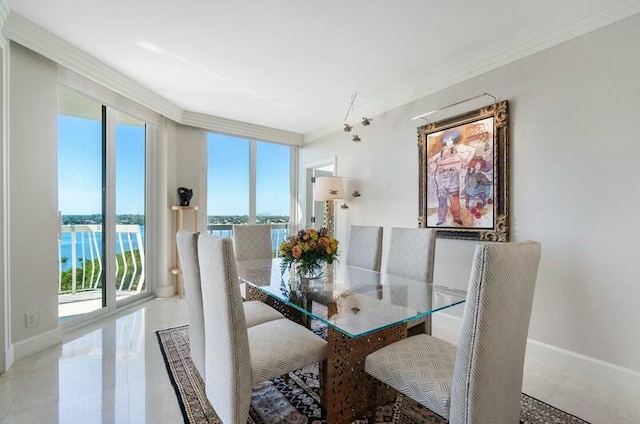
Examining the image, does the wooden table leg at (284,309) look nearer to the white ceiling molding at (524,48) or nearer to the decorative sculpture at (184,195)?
the decorative sculpture at (184,195)

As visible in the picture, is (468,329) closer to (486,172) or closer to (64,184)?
(486,172)

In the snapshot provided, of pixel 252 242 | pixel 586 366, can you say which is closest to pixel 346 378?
pixel 586 366

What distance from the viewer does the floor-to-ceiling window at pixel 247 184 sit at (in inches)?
189

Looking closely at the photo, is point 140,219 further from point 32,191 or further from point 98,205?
point 32,191

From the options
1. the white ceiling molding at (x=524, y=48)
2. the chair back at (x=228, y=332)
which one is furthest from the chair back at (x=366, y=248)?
the chair back at (x=228, y=332)

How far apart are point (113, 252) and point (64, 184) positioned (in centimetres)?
91

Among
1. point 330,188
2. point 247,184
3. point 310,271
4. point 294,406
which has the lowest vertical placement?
point 294,406

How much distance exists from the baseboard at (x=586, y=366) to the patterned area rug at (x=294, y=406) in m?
0.61

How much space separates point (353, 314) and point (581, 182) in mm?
1973

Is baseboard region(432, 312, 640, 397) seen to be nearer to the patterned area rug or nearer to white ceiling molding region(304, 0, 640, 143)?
the patterned area rug

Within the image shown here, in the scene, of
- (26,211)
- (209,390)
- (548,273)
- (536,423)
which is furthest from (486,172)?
(26,211)

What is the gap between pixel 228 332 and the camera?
132 cm

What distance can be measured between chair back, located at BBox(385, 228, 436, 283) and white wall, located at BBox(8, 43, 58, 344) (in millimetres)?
2969

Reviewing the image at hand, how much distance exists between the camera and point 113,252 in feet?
11.4
